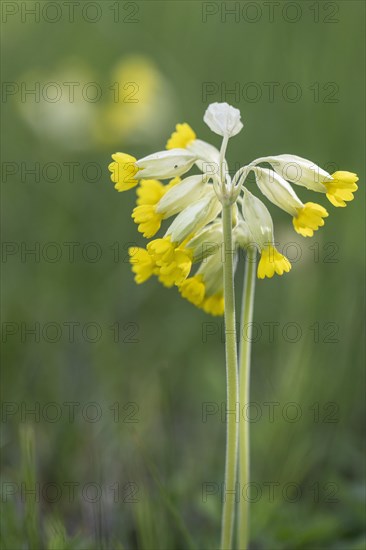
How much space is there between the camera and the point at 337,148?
4.18m

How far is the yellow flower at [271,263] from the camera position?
1839 millimetres

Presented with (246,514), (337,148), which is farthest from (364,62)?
(246,514)

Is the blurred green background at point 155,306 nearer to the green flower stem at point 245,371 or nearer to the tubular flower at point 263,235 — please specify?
the green flower stem at point 245,371

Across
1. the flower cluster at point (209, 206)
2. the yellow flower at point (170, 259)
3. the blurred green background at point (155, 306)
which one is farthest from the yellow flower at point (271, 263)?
the blurred green background at point (155, 306)

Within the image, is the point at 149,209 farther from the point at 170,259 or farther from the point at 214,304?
the point at 214,304

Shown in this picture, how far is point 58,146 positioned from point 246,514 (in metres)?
3.08

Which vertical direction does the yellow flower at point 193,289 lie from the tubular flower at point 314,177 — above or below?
below

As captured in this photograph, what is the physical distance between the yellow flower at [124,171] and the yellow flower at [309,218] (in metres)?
0.40

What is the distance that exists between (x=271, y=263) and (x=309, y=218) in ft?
0.51

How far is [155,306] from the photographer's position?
381 centimetres

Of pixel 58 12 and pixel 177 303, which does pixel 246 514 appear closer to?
pixel 177 303

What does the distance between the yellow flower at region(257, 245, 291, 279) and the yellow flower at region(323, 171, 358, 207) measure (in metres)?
0.21

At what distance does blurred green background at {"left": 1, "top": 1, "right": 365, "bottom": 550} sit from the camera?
2.51 metres

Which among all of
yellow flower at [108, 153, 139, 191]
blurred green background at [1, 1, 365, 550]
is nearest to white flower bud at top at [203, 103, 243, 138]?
yellow flower at [108, 153, 139, 191]
